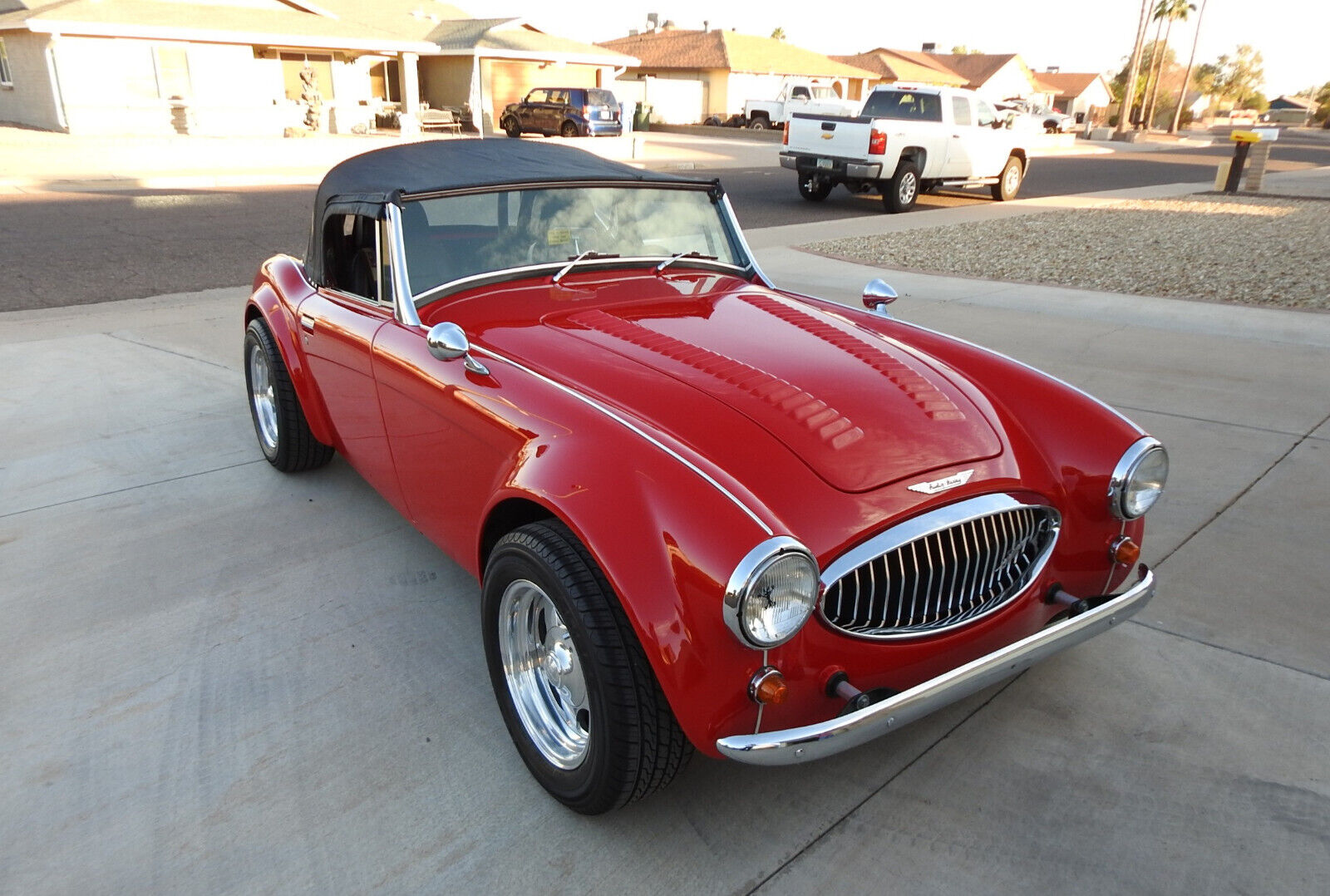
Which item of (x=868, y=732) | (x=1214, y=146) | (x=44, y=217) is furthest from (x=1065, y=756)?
(x=1214, y=146)

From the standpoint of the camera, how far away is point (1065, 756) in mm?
2701

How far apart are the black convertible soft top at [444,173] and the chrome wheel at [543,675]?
1.67m

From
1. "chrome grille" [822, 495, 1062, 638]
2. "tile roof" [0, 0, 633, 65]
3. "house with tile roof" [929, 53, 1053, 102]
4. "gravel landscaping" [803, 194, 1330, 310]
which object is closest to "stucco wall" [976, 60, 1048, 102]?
"house with tile roof" [929, 53, 1053, 102]

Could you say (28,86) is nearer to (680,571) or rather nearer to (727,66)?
(727,66)

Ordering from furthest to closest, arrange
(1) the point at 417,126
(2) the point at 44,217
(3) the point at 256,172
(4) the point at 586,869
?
1. (1) the point at 417,126
2. (3) the point at 256,172
3. (2) the point at 44,217
4. (4) the point at 586,869

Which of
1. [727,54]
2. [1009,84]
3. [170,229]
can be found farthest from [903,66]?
[170,229]

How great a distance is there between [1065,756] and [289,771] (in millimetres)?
2182

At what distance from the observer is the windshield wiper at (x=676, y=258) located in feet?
12.5

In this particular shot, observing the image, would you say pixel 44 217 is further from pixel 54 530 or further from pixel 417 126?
pixel 417 126

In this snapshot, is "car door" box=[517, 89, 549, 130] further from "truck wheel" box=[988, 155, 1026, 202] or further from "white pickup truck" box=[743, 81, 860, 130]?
"truck wheel" box=[988, 155, 1026, 202]

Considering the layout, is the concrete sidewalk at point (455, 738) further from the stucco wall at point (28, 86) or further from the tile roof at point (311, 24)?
the stucco wall at point (28, 86)

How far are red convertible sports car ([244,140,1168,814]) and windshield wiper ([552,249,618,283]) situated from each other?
0.05 ft

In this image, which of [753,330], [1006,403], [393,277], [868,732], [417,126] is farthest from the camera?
[417,126]

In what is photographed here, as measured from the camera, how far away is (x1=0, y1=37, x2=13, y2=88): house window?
28.2m
